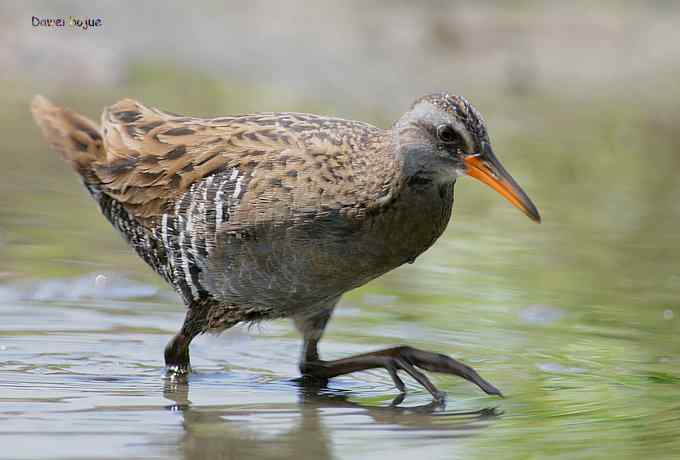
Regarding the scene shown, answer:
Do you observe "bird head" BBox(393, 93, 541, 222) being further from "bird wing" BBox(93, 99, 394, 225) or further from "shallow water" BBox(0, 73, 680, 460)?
"shallow water" BBox(0, 73, 680, 460)

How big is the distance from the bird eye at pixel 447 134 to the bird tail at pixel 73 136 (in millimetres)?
2179

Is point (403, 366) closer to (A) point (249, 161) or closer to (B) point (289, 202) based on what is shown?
(B) point (289, 202)

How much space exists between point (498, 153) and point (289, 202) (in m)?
6.54

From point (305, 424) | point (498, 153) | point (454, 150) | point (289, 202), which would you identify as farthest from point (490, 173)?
point (498, 153)

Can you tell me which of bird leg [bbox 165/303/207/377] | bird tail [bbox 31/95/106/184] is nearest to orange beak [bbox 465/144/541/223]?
bird leg [bbox 165/303/207/377]

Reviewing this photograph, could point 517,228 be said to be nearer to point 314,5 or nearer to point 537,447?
point 537,447

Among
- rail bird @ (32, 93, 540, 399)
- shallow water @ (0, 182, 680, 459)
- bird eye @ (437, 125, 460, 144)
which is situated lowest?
shallow water @ (0, 182, 680, 459)

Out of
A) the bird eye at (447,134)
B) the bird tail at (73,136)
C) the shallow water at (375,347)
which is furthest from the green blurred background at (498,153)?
the bird eye at (447,134)

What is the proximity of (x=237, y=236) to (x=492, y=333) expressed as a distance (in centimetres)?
178

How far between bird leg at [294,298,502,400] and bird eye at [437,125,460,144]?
111 centimetres

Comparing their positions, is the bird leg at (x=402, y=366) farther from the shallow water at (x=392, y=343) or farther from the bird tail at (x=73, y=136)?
the bird tail at (x=73, y=136)

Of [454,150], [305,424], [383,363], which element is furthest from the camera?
[383,363]

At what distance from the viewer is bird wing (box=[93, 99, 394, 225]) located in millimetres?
6398

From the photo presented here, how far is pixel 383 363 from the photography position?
6867mm
